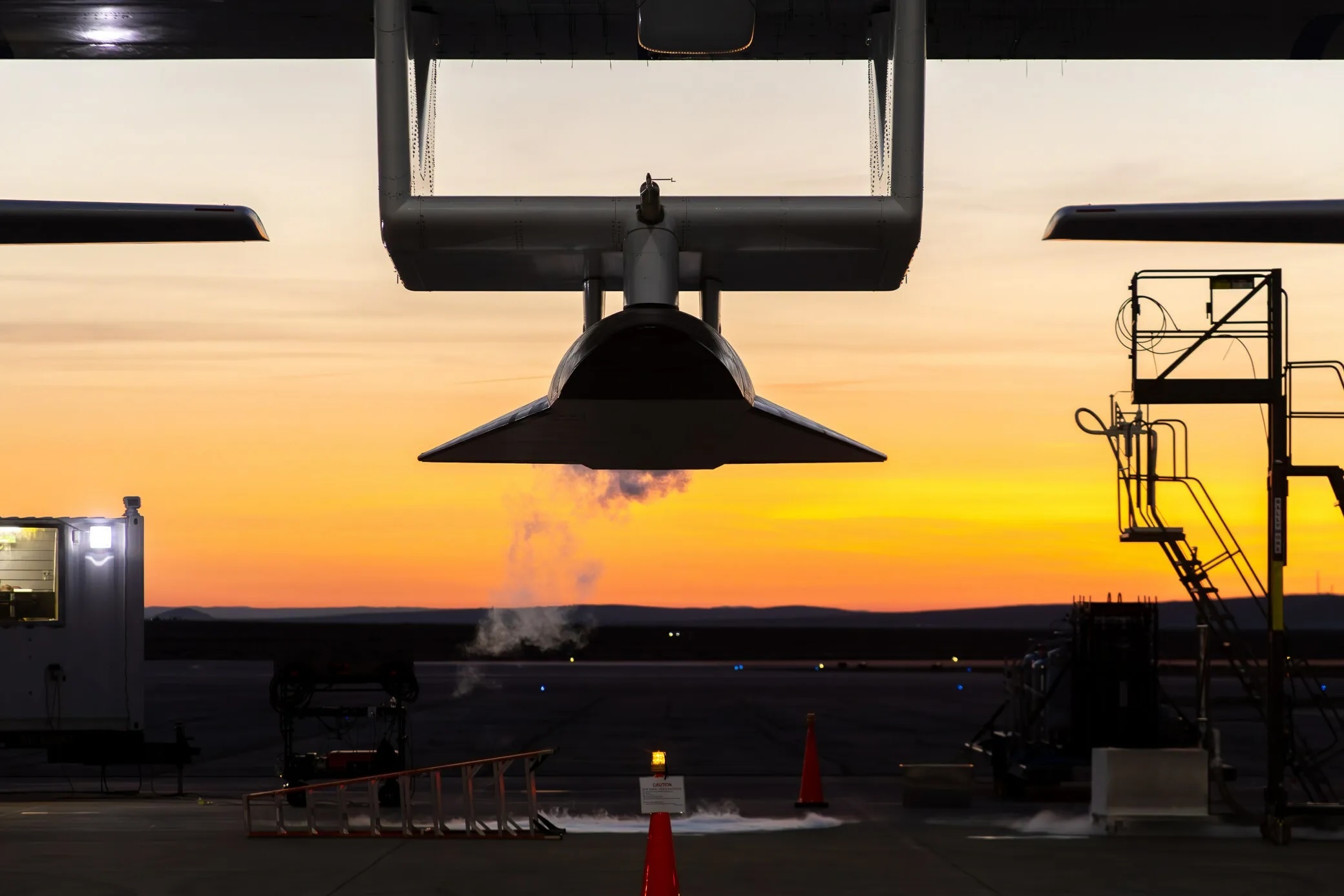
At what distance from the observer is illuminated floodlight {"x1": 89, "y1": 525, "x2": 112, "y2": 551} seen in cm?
2261

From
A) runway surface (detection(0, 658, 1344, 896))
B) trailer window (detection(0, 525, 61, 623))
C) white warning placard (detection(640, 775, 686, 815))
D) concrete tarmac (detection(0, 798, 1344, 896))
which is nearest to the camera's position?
white warning placard (detection(640, 775, 686, 815))

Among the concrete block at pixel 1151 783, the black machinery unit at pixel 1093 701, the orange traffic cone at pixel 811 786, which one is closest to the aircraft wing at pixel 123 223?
the orange traffic cone at pixel 811 786

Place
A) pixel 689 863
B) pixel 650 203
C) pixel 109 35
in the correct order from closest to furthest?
1. pixel 650 203
2. pixel 109 35
3. pixel 689 863

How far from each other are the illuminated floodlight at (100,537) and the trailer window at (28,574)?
556 millimetres

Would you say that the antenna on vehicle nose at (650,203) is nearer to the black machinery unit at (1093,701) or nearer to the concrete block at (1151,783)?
the concrete block at (1151,783)

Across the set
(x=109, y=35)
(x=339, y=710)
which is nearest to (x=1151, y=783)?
(x=339, y=710)

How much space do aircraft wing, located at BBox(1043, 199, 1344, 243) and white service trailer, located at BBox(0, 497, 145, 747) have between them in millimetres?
15910

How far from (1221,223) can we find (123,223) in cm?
901

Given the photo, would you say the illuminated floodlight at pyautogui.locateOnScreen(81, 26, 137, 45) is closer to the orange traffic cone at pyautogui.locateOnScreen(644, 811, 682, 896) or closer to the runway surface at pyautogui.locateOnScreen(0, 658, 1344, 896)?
the orange traffic cone at pyautogui.locateOnScreen(644, 811, 682, 896)

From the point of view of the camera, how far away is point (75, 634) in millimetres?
22531

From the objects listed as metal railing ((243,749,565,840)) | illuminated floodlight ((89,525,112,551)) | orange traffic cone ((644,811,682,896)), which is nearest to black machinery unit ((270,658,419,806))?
metal railing ((243,749,565,840))

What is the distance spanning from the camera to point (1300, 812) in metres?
18.1

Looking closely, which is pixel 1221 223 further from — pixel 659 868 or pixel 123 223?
pixel 123 223

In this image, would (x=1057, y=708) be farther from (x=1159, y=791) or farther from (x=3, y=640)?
(x=3, y=640)
